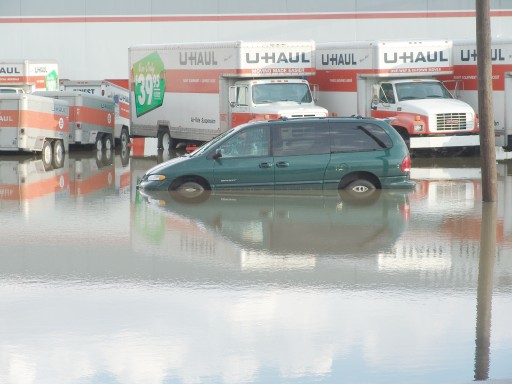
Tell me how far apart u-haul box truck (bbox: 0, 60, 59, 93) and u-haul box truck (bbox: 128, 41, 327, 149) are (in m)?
8.71

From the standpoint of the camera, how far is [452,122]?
96.8 ft

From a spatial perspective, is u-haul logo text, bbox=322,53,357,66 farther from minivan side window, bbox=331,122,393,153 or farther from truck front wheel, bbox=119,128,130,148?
minivan side window, bbox=331,122,393,153

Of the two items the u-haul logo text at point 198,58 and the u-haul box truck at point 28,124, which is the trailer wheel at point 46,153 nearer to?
the u-haul box truck at point 28,124

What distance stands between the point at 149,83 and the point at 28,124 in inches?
227

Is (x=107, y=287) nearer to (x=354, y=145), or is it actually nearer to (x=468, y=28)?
(x=354, y=145)

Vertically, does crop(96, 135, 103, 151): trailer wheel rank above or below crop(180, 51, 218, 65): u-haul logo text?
below

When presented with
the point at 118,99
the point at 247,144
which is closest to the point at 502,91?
the point at 247,144

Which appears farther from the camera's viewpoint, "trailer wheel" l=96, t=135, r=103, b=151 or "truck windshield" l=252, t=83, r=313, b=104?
"trailer wheel" l=96, t=135, r=103, b=151

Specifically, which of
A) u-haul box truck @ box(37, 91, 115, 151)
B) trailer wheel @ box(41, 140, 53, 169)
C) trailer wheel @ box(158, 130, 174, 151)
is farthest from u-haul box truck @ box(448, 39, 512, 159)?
trailer wheel @ box(41, 140, 53, 169)

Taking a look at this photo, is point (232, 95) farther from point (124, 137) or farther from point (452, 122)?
point (124, 137)

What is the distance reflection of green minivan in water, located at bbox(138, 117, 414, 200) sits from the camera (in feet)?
68.7

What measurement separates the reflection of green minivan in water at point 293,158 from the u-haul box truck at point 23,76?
21832 mm

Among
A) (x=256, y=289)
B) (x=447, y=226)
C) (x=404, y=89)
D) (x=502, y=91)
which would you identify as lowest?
(x=256, y=289)

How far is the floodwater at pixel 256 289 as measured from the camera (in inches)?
369
